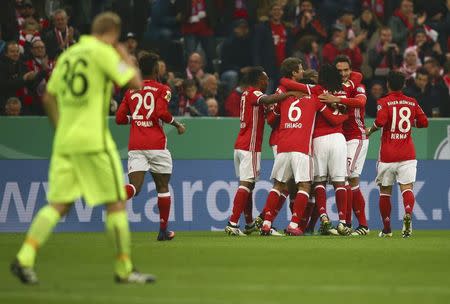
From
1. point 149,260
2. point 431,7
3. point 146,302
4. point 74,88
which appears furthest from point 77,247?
point 431,7

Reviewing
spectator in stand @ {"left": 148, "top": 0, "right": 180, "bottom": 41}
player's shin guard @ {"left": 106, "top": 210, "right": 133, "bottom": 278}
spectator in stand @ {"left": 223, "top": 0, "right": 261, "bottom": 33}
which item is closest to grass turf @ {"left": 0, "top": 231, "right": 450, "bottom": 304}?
player's shin guard @ {"left": 106, "top": 210, "right": 133, "bottom": 278}

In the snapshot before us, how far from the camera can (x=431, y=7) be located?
1020 inches

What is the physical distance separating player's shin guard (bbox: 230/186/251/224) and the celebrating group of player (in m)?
0.01

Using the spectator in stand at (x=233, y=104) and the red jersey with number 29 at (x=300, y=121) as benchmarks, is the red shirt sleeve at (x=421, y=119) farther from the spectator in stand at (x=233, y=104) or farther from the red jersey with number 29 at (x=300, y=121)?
the spectator in stand at (x=233, y=104)

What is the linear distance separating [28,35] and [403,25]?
761cm

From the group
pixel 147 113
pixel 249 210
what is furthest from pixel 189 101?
pixel 147 113

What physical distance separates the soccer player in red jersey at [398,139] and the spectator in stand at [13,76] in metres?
5.95

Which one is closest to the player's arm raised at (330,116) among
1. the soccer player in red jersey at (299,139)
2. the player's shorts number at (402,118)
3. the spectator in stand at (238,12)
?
the soccer player in red jersey at (299,139)

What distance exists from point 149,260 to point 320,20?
41.9 feet

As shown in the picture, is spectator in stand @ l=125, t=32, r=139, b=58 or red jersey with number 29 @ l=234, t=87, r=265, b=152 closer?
red jersey with number 29 @ l=234, t=87, r=265, b=152

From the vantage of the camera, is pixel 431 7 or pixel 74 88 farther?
pixel 431 7

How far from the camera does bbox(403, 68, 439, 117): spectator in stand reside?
22.3 m

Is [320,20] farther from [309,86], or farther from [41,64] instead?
[309,86]

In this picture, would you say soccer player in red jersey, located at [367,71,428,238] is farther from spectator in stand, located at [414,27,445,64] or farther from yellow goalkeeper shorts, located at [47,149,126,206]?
spectator in stand, located at [414,27,445,64]
